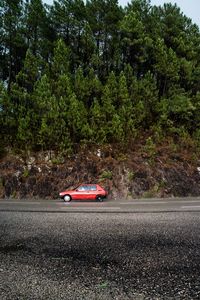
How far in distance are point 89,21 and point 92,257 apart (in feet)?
110

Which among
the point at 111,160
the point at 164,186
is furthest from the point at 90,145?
the point at 164,186

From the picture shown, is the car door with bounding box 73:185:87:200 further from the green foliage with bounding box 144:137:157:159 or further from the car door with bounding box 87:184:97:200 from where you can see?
the green foliage with bounding box 144:137:157:159

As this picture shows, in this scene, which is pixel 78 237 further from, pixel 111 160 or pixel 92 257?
pixel 111 160

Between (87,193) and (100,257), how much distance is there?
46.9 ft

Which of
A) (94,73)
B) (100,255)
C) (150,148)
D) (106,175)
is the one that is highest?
(94,73)

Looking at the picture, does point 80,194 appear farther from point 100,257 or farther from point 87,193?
point 100,257

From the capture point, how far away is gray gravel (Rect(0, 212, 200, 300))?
757 centimetres

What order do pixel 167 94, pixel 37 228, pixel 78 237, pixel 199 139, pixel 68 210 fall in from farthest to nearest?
pixel 167 94, pixel 199 139, pixel 68 210, pixel 37 228, pixel 78 237

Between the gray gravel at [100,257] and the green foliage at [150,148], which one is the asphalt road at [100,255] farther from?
the green foliage at [150,148]

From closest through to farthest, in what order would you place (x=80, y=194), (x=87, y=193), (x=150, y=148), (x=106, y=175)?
(x=87, y=193) → (x=80, y=194) → (x=106, y=175) → (x=150, y=148)

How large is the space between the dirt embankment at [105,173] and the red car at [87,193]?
264 centimetres

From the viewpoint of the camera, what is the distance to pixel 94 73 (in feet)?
117

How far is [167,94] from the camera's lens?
119 feet

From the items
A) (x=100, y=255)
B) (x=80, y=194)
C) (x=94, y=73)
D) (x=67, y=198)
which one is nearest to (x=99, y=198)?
(x=80, y=194)
